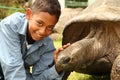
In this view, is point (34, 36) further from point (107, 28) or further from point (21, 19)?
point (107, 28)

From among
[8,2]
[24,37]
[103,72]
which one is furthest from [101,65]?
[8,2]

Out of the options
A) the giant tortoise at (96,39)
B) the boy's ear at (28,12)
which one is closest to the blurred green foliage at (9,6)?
the giant tortoise at (96,39)

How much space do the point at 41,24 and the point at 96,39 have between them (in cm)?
98

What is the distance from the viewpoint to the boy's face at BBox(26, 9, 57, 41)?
244 cm

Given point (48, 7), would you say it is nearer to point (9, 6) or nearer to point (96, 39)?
point (96, 39)

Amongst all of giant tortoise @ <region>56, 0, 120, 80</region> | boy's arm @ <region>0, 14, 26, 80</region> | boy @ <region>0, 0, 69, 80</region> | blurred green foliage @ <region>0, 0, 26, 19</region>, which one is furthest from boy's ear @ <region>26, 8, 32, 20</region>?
blurred green foliage @ <region>0, 0, 26, 19</region>

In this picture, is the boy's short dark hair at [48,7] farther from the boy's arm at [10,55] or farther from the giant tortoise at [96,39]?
the giant tortoise at [96,39]

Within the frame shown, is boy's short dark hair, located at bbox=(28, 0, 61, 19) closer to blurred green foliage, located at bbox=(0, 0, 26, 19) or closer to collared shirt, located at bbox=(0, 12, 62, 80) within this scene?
collared shirt, located at bbox=(0, 12, 62, 80)

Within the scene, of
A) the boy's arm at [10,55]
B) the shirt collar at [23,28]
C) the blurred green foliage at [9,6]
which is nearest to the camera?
the boy's arm at [10,55]

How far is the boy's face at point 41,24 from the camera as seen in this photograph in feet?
8.02

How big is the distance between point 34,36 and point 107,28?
98cm

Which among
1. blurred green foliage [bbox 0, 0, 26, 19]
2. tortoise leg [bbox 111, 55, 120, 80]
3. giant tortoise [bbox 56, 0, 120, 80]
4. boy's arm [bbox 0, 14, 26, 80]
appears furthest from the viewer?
blurred green foliage [bbox 0, 0, 26, 19]

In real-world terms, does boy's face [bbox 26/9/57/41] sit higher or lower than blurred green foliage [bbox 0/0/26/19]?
higher

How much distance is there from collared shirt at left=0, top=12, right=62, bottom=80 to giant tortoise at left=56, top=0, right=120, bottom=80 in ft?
0.62
